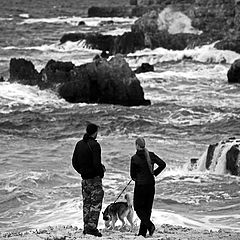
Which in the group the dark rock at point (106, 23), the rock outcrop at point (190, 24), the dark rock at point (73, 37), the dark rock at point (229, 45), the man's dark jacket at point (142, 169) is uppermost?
the man's dark jacket at point (142, 169)

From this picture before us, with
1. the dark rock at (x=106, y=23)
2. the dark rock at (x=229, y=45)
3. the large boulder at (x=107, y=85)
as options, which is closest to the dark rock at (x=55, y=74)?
the large boulder at (x=107, y=85)

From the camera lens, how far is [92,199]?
420 inches

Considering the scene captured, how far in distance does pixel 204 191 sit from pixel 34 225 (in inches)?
173

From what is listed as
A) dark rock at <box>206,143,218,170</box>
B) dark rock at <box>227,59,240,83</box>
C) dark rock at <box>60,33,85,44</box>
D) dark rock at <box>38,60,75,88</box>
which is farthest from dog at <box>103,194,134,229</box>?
dark rock at <box>60,33,85,44</box>

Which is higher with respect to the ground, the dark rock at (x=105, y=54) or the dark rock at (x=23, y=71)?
the dark rock at (x=23, y=71)

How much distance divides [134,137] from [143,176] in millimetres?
14361

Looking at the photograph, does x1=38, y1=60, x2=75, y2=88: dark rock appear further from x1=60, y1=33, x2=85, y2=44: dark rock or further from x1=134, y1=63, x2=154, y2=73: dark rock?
x1=60, y1=33, x2=85, y2=44: dark rock

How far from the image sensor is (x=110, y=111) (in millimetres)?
29234

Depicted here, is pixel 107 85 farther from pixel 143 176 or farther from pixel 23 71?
pixel 143 176

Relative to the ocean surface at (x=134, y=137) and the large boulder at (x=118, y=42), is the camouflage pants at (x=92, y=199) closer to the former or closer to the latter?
the ocean surface at (x=134, y=137)

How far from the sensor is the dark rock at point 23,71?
35.5 metres

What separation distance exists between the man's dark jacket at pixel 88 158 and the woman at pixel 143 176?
0.46 metres

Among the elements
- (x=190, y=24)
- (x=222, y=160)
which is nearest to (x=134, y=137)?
(x=222, y=160)

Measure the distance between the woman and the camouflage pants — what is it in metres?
0.48
